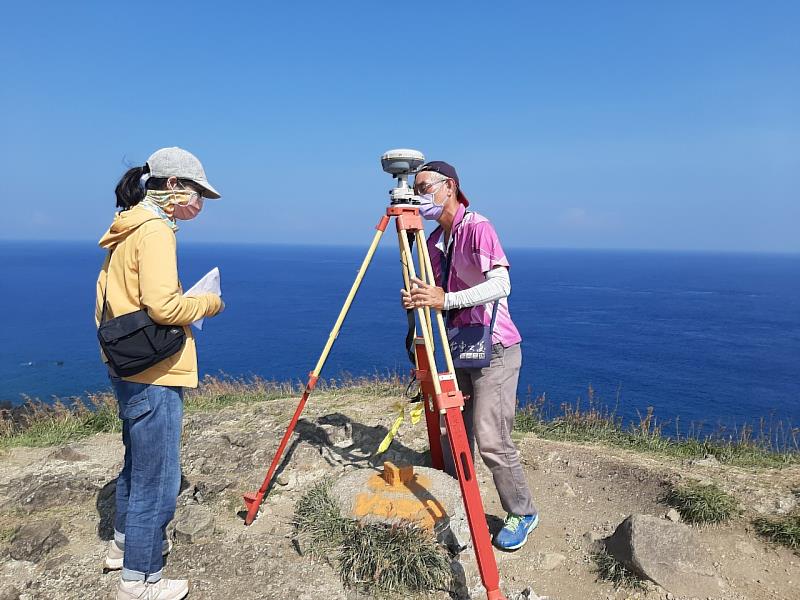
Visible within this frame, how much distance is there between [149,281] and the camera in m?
2.59

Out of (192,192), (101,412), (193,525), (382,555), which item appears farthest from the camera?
(101,412)

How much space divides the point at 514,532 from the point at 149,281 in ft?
10.1

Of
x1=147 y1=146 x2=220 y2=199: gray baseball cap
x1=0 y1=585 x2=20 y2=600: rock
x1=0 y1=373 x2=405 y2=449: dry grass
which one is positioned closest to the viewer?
x1=147 y1=146 x2=220 y2=199: gray baseball cap

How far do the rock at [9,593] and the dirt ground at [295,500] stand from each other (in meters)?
0.02

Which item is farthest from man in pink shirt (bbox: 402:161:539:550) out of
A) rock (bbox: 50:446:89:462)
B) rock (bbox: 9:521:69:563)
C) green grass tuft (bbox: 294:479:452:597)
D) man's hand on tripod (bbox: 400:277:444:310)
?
rock (bbox: 50:446:89:462)

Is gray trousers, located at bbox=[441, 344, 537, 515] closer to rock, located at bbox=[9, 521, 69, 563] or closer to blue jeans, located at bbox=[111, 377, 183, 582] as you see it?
blue jeans, located at bbox=[111, 377, 183, 582]

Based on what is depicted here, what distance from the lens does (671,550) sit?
11.1 ft

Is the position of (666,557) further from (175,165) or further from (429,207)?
(175,165)

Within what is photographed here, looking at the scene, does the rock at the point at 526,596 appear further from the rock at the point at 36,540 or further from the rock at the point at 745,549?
the rock at the point at 36,540

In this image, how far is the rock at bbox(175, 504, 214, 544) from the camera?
3719 mm

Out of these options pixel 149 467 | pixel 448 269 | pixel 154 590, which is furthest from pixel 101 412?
pixel 448 269

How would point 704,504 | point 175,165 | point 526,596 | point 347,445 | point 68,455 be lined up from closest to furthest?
point 175,165
point 526,596
point 704,504
point 68,455
point 347,445

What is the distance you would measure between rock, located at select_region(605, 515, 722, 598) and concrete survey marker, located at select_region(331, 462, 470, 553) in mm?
1132

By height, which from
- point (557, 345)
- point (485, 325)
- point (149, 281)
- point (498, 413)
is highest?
point (149, 281)
